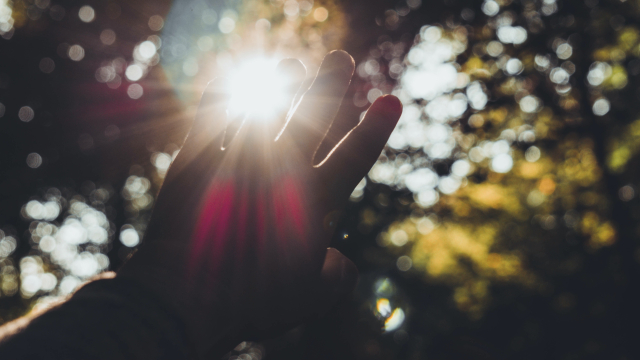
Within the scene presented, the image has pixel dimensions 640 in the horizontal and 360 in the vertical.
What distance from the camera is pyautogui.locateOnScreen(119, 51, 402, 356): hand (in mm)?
1392

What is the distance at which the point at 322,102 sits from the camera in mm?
1786

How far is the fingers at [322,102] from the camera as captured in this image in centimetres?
176

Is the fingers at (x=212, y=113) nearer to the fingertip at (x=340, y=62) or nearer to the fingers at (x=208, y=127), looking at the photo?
the fingers at (x=208, y=127)

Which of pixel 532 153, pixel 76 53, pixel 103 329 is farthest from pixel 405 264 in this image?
pixel 103 329

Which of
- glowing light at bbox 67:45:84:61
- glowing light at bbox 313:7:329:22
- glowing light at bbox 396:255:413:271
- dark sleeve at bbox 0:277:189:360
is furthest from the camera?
glowing light at bbox 396:255:413:271

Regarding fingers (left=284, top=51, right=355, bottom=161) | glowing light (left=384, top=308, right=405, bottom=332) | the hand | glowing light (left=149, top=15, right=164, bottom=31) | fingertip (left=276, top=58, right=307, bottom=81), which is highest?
glowing light (left=149, top=15, right=164, bottom=31)

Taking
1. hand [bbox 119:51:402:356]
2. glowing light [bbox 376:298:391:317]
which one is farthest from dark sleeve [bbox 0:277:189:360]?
glowing light [bbox 376:298:391:317]

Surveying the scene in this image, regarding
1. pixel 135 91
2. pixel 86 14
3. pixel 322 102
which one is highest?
pixel 86 14

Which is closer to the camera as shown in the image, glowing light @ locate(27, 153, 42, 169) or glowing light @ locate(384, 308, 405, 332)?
glowing light @ locate(384, 308, 405, 332)

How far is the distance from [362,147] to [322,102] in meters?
0.40

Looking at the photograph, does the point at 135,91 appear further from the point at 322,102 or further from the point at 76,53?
the point at 322,102

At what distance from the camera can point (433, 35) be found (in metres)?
8.03

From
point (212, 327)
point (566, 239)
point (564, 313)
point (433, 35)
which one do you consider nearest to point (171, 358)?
point (212, 327)

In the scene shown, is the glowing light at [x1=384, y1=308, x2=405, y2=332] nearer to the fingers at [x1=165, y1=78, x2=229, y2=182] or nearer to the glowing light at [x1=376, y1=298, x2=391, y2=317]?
the glowing light at [x1=376, y1=298, x2=391, y2=317]
